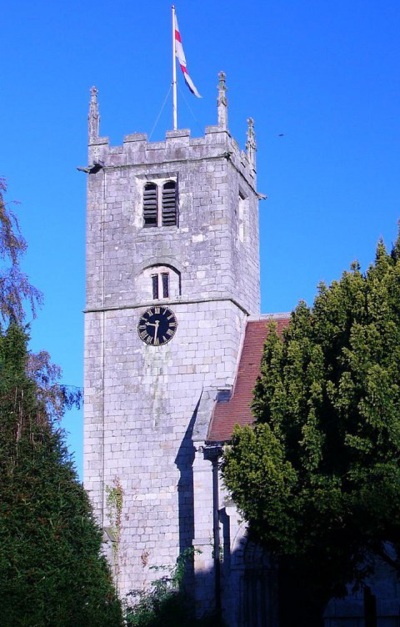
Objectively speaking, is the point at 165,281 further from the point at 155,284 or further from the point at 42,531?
the point at 42,531

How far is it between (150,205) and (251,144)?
5083 millimetres

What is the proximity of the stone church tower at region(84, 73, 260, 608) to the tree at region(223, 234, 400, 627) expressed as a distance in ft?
33.5

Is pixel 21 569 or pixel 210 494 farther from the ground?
pixel 210 494

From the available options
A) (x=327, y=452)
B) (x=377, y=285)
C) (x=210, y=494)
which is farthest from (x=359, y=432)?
(x=210, y=494)

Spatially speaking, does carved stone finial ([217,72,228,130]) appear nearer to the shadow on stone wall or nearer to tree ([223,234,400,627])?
the shadow on stone wall

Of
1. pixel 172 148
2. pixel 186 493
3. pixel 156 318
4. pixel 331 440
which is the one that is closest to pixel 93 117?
pixel 172 148

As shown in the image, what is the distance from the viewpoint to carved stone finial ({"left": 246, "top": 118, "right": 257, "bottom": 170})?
41594 millimetres

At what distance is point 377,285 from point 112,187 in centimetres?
1634

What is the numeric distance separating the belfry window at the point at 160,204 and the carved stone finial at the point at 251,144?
13.4 ft

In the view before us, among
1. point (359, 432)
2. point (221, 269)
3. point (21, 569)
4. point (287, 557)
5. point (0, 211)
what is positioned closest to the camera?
point (359, 432)

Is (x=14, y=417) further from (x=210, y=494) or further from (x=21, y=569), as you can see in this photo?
(x=210, y=494)

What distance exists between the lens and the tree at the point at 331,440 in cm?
2297

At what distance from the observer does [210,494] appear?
111ft

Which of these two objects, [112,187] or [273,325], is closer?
[273,325]
